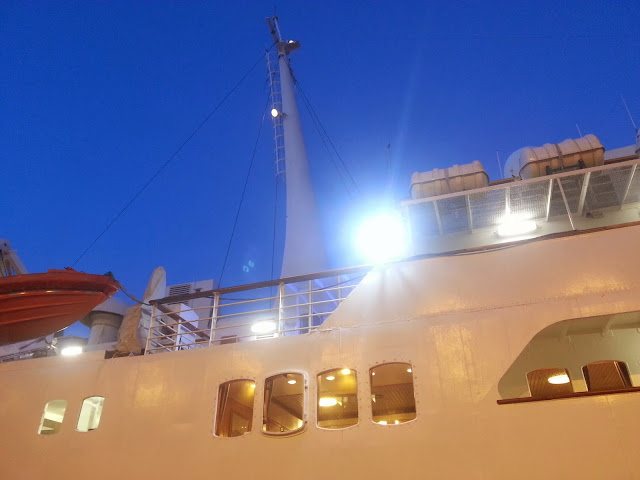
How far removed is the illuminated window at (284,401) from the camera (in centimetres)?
806

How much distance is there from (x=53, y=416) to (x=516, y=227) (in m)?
10.6

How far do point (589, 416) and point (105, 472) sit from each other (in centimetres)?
677

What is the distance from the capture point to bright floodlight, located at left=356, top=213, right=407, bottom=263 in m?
9.91

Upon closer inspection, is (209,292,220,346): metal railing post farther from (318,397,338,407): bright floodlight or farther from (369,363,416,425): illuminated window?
(318,397,338,407): bright floodlight

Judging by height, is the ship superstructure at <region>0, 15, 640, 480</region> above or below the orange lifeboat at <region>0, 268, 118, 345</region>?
below

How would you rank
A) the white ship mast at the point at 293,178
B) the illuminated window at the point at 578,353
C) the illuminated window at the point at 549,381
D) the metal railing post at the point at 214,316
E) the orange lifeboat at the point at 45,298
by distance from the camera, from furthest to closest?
the white ship mast at the point at 293,178 < the orange lifeboat at the point at 45,298 < the metal railing post at the point at 214,316 < the illuminated window at the point at 549,381 < the illuminated window at the point at 578,353

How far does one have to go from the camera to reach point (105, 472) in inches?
283

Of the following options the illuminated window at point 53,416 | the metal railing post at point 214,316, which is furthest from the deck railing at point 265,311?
the illuminated window at point 53,416

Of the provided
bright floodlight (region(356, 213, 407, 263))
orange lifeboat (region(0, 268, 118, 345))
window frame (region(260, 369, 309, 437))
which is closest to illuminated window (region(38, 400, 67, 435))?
orange lifeboat (region(0, 268, 118, 345))

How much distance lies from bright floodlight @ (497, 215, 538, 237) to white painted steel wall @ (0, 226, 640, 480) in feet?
9.17

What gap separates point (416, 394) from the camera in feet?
20.0

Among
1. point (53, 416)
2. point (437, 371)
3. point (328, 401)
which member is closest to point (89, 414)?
point (53, 416)

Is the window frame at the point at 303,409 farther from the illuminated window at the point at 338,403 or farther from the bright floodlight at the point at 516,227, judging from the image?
the bright floodlight at the point at 516,227

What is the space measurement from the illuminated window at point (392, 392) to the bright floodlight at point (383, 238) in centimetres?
254
